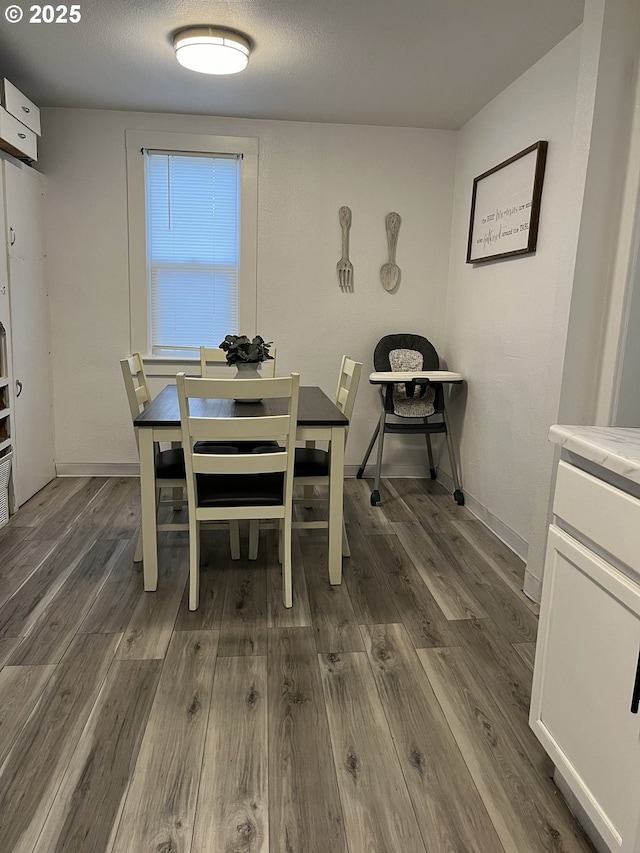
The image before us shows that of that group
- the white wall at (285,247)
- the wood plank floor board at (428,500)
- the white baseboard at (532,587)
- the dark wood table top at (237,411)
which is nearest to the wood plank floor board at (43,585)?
the dark wood table top at (237,411)

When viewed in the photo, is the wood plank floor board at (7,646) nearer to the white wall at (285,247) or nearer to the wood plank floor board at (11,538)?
the wood plank floor board at (11,538)

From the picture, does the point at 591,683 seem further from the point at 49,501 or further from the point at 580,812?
the point at 49,501

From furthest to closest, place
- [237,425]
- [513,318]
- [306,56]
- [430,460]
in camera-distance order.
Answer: [430,460] → [513,318] → [306,56] → [237,425]

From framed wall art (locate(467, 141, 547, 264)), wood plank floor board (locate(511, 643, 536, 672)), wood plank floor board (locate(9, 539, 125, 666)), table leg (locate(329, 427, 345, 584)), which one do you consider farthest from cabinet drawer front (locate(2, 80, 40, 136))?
wood plank floor board (locate(511, 643, 536, 672))

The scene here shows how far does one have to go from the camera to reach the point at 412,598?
2510 mm

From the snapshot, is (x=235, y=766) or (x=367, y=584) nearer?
(x=235, y=766)

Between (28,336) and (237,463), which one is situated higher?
(28,336)

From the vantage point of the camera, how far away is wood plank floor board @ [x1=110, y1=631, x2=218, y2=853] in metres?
1.34

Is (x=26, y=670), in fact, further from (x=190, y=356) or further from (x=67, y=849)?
(x=190, y=356)

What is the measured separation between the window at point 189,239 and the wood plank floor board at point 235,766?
267 cm

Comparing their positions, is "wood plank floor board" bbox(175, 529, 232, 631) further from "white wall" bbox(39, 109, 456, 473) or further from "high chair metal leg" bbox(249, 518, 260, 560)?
"white wall" bbox(39, 109, 456, 473)

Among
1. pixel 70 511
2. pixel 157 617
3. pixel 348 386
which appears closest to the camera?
pixel 157 617

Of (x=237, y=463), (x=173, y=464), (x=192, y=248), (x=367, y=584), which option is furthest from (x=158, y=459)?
(x=192, y=248)

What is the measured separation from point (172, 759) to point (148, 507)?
1071mm
